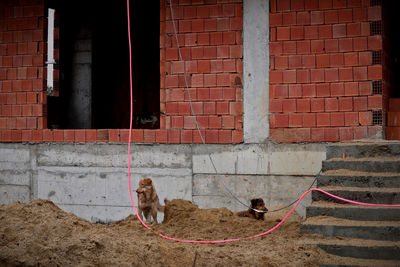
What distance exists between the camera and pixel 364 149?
460cm

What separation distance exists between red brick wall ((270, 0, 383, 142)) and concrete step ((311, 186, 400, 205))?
1095mm

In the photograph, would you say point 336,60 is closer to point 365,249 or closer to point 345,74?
point 345,74

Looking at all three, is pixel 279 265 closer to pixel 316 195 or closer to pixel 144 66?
pixel 316 195

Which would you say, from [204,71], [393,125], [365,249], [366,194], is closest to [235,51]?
[204,71]

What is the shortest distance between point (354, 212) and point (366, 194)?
0.77ft

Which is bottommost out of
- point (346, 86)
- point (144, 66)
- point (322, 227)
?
point (322, 227)

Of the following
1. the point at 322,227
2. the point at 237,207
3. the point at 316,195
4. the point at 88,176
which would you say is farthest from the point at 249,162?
the point at 88,176

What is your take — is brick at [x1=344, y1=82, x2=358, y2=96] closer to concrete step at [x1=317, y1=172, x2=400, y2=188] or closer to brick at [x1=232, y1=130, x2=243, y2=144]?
concrete step at [x1=317, y1=172, x2=400, y2=188]

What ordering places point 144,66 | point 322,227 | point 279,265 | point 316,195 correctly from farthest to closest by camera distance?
point 144,66 → point 316,195 → point 322,227 → point 279,265

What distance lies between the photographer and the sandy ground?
3.58 meters

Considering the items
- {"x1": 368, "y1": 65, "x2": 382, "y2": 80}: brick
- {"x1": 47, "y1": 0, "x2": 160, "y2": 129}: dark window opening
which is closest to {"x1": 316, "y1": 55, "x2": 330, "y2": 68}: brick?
{"x1": 368, "y1": 65, "x2": 382, "y2": 80}: brick

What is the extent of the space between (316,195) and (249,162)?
1.28 m

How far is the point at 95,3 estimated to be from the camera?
332 inches

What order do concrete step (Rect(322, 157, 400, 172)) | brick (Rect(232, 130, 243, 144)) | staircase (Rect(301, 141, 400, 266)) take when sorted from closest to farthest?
staircase (Rect(301, 141, 400, 266))
concrete step (Rect(322, 157, 400, 172))
brick (Rect(232, 130, 243, 144))
